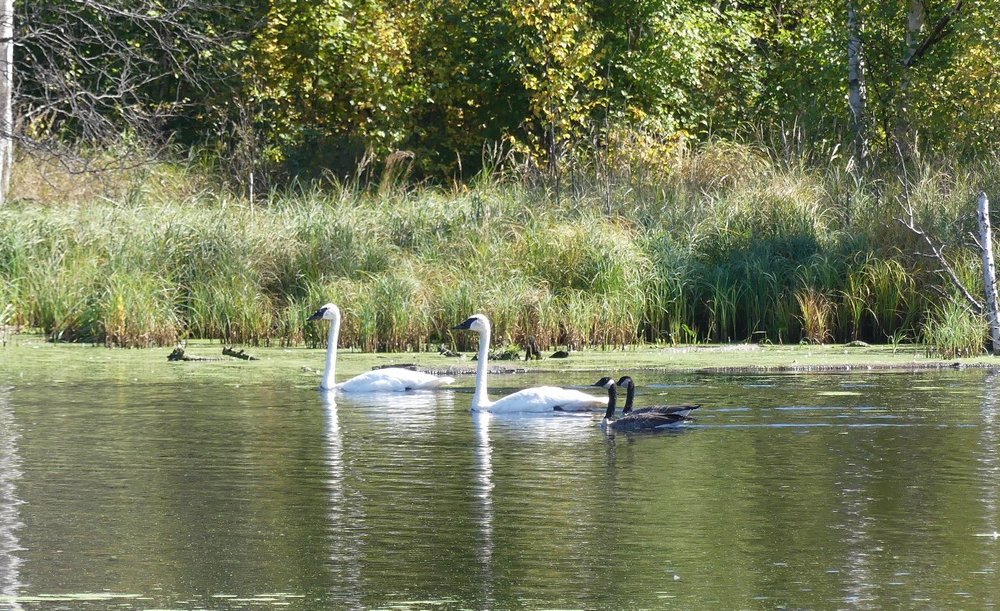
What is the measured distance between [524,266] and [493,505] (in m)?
9.91

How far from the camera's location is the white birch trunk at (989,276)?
1653 centimetres

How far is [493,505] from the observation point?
8484 millimetres

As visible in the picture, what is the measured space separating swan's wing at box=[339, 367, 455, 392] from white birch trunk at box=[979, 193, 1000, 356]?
232 inches

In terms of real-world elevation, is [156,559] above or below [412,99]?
below

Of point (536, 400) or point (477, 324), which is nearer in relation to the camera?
point (536, 400)

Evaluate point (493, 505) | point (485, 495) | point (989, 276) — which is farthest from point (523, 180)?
point (493, 505)

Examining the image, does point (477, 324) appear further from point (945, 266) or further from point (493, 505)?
point (493, 505)

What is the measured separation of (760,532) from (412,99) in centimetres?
1987

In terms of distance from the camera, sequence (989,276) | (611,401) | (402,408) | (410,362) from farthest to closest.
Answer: (989,276), (410,362), (402,408), (611,401)

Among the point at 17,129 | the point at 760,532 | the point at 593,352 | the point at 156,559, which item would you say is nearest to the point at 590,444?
the point at 760,532

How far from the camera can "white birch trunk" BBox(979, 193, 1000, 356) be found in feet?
54.2

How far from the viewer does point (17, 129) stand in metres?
20.8

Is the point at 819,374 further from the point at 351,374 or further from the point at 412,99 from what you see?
the point at 412,99

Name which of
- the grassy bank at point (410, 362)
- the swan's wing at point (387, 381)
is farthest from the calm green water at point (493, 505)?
the grassy bank at point (410, 362)
